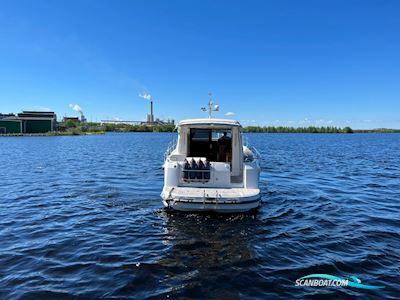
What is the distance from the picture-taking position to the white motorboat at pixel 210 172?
1207 cm

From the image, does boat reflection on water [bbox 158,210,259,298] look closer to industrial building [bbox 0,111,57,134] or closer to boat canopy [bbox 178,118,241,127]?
boat canopy [bbox 178,118,241,127]

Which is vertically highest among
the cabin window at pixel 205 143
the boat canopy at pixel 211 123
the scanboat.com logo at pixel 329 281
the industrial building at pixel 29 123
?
the industrial building at pixel 29 123

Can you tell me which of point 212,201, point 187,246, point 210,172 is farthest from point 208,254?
point 210,172

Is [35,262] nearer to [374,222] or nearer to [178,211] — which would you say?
[178,211]

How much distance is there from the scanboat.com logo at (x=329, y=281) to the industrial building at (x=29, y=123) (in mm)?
123392

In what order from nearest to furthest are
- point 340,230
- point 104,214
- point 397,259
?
1. point 397,259
2. point 340,230
3. point 104,214

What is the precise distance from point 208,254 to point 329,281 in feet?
11.1

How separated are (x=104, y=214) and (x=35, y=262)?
475 cm

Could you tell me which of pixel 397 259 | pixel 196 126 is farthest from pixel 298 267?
pixel 196 126

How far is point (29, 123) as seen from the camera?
4520 inches

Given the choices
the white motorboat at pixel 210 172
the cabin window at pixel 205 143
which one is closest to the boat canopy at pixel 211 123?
the white motorboat at pixel 210 172

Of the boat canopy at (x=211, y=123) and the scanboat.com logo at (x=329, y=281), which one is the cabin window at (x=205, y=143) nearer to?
the boat canopy at (x=211, y=123)

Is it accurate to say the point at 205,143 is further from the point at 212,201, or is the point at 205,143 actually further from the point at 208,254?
the point at 208,254

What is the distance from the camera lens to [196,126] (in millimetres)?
15102
